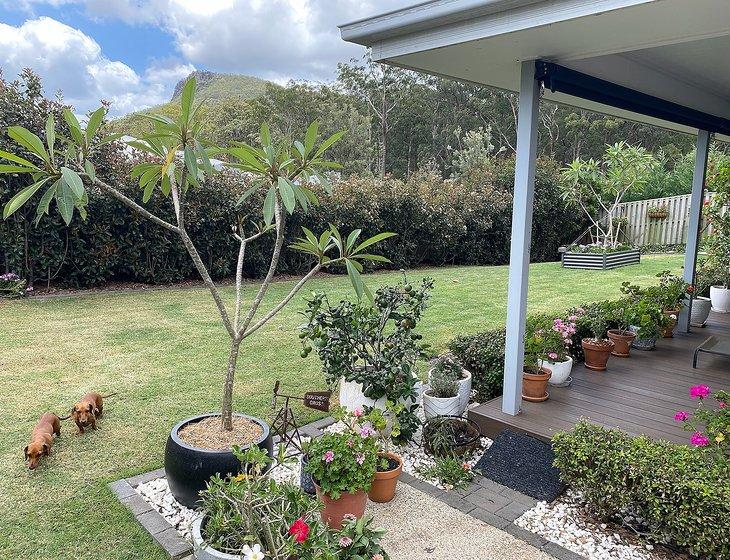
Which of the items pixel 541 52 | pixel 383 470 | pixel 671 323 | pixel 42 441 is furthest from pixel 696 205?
pixel 42 441

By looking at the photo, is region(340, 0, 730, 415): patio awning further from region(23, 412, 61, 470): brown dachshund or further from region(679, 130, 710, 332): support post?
region(23, 412, 61, 470): brown dachshund

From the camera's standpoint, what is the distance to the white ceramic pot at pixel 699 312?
548cm

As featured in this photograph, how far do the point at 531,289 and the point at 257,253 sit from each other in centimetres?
495

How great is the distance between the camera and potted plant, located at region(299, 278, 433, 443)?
10.1 ft

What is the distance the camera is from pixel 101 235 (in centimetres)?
780

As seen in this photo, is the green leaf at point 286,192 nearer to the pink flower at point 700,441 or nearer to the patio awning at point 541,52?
the patio awning at point 541,52

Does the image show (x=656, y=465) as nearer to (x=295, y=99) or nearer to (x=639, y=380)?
(x=639, y=380)

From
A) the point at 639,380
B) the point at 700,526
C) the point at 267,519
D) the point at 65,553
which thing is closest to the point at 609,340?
the point at 639,380

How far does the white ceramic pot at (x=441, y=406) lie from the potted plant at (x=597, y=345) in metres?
1.36

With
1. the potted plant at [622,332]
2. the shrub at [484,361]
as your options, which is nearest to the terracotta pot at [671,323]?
the potted plant at [622,332]

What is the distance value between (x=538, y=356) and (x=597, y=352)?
844mm

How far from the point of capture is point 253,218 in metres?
9.06

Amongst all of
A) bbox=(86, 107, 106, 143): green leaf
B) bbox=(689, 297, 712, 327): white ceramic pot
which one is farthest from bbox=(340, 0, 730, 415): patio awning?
bbox=(689, 297, 712, 327): white ceramic pot

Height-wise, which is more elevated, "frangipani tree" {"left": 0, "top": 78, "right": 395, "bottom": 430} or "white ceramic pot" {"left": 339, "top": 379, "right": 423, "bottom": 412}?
"frangipani tree" {"left": 0, "top": 78, "right": 395, "bottom": 430}
